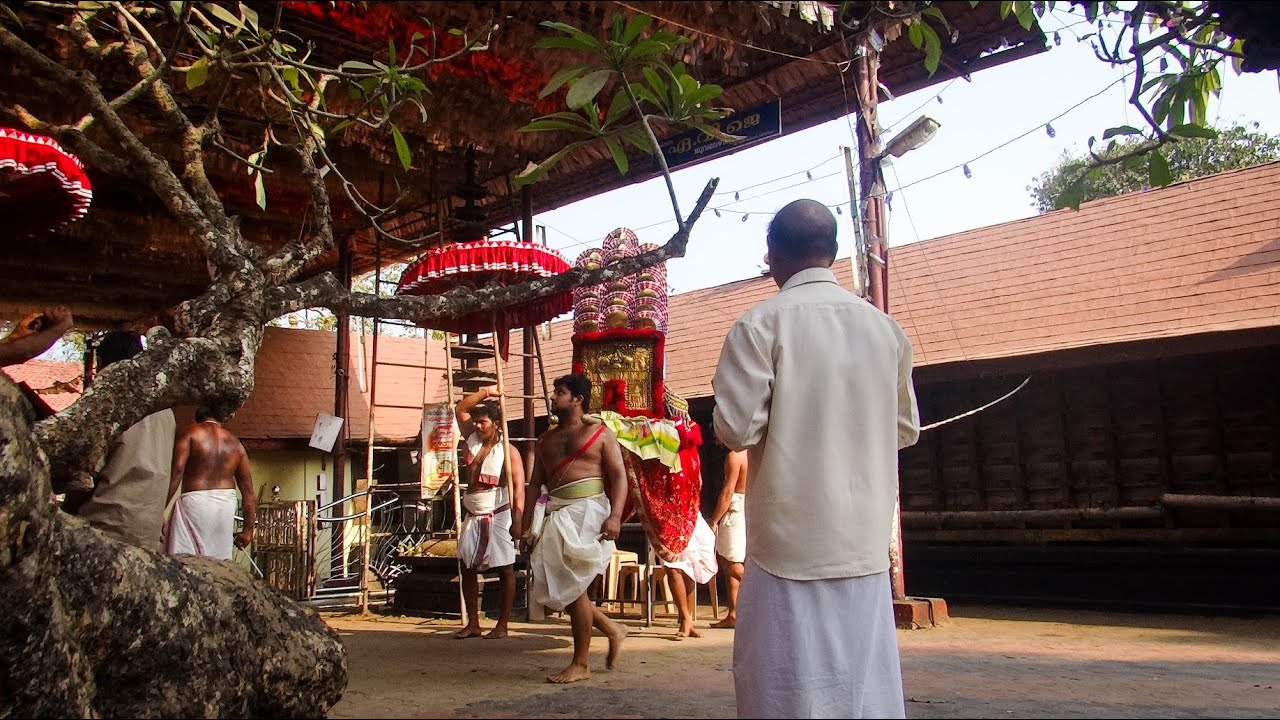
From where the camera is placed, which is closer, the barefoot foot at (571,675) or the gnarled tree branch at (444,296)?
the gnarled tree branch at (444,296)

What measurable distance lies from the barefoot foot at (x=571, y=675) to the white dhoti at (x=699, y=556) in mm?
2251

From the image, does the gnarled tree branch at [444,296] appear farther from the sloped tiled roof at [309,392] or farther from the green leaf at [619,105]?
the sloped tiled roof at [309,392]

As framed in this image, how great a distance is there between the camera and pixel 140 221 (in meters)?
10.5

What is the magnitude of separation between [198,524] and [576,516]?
9.19ft

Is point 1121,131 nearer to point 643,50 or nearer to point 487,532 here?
point 643,50

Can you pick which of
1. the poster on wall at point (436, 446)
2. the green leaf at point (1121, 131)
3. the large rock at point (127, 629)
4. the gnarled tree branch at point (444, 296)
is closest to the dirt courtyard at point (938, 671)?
the large rock at point (127, 629)

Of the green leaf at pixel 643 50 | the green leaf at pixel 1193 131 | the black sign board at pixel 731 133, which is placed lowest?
the green leaf at pixel 1193 131

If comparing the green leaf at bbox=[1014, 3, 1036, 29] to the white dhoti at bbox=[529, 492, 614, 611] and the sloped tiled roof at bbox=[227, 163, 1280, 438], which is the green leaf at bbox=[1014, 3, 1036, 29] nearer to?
the white dhoti at bbox=[529, 492, 614, 611]

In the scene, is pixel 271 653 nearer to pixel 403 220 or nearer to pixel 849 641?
pixel 849 641

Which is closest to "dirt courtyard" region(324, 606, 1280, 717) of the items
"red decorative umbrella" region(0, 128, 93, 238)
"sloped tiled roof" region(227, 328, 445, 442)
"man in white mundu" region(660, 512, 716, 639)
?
"man in white mundu" region(660, 512, 716, 639)

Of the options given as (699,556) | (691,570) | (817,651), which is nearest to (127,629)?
(817,651)

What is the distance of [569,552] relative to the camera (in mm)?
5594

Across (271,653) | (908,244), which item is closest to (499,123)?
(271,653)

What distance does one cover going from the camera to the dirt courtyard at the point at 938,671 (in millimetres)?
4465
